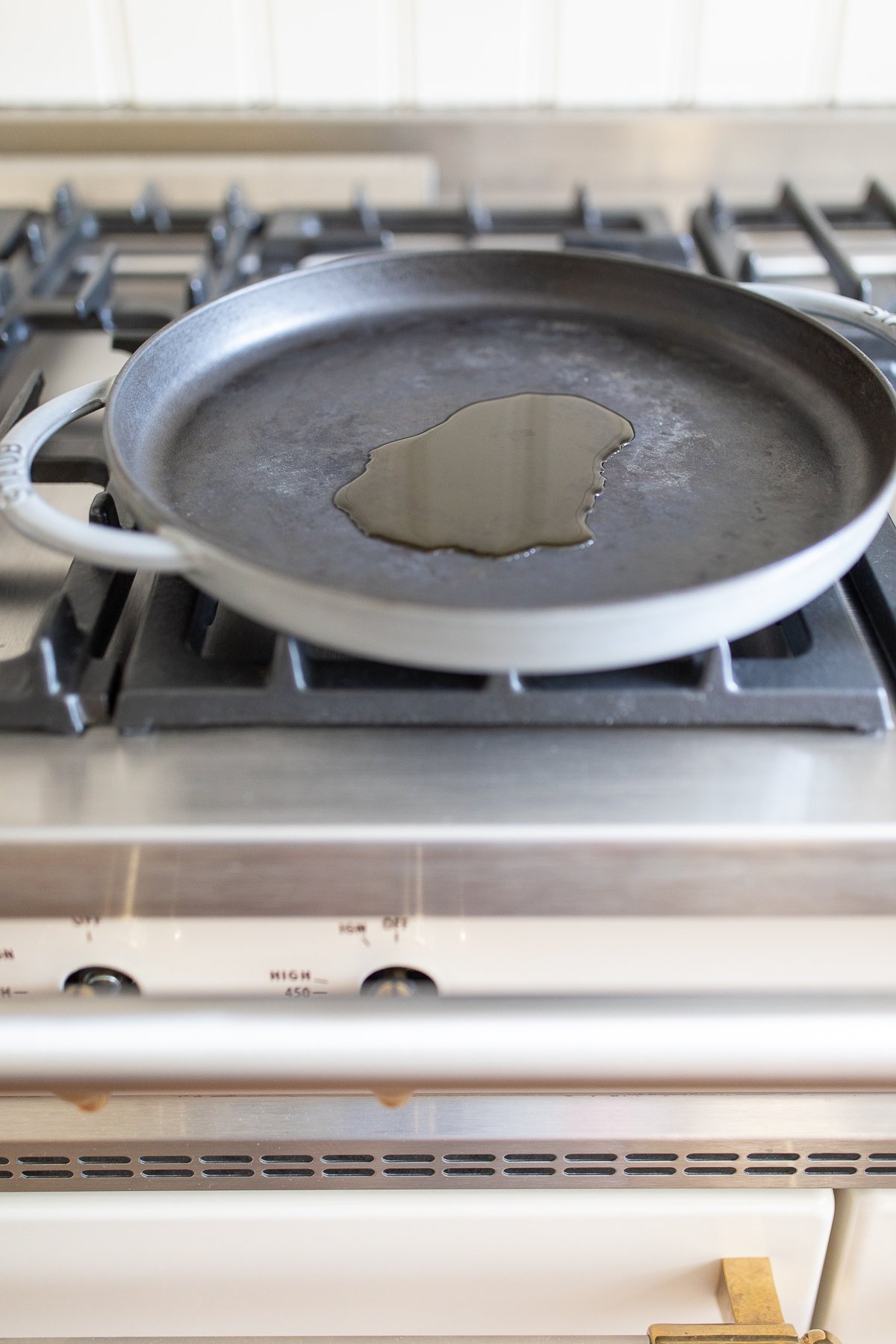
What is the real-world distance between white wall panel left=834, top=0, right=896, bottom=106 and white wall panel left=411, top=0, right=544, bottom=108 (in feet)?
0.75

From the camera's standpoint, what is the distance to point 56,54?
0.83 metres

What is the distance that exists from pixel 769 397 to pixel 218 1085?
390 mm

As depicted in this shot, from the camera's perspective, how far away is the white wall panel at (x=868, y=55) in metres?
Answer: 0.82

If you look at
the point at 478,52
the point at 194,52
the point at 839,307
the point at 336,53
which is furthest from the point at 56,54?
the point at 839,307

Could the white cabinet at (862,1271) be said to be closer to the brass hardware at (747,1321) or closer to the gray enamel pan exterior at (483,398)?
the brass hardware at (747,1321)

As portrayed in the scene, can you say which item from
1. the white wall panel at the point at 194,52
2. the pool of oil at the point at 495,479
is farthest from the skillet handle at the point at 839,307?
the white wall panel at the point at 194,52

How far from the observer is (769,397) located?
53 cm

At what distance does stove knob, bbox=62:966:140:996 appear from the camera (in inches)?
16.7

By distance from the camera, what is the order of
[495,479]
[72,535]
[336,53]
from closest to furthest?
[72,535] < [495,479] < [336,53]

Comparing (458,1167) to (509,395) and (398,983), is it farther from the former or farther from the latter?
(509,395)

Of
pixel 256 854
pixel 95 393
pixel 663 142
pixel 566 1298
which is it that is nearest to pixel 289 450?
pixel 95 393

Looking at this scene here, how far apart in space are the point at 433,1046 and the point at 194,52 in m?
0.76

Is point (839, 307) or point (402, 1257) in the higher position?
point (839, 307)

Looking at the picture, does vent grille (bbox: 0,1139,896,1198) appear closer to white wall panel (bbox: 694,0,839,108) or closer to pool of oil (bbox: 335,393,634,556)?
pool of oil (bbox: 335,393,634,556)
